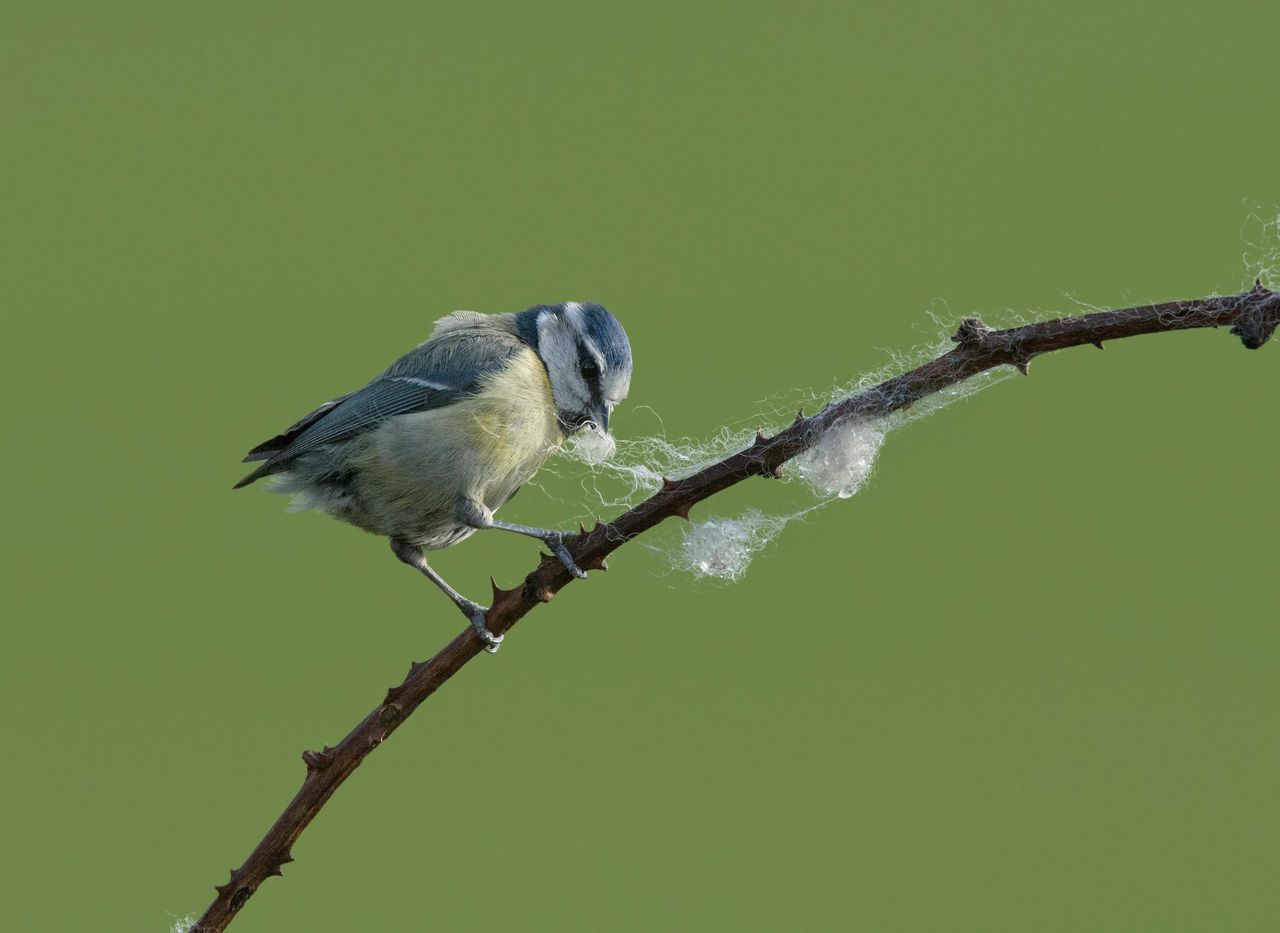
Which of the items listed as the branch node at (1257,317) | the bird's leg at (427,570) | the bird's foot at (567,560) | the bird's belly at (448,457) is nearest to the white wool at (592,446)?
the bird's belly at (448,457)

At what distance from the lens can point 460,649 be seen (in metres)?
3.12

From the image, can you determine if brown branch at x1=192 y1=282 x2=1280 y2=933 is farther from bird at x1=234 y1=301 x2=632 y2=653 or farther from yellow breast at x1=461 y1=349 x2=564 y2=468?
yellow breast at x1=461 y1=349 x2=564 y2=468

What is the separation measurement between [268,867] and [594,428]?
1647mm

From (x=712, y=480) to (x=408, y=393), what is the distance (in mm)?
1343

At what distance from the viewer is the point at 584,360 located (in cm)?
351

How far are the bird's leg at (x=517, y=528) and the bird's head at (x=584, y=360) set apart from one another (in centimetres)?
42

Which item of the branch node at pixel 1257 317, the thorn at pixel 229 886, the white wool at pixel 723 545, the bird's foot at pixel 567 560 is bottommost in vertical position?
the thorn at pixel 229 886

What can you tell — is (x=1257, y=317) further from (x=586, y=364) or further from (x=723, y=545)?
(x=586, y=364)

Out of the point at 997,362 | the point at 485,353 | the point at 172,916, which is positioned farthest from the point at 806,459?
the point at 172,916

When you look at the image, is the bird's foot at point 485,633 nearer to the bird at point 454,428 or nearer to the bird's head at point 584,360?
the bird at point 454,428

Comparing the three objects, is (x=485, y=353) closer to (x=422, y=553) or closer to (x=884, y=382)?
(x=422, y=553)

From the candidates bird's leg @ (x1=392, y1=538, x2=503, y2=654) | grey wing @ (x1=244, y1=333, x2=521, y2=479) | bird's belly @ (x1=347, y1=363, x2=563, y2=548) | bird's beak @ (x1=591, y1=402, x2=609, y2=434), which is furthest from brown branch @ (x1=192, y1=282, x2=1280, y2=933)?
grey wing @ (x1=244, y1=333, x2=521, y2=479)

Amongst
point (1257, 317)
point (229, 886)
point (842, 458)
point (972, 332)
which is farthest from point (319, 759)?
point (1257, 317)

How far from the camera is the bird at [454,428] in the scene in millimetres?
3498
